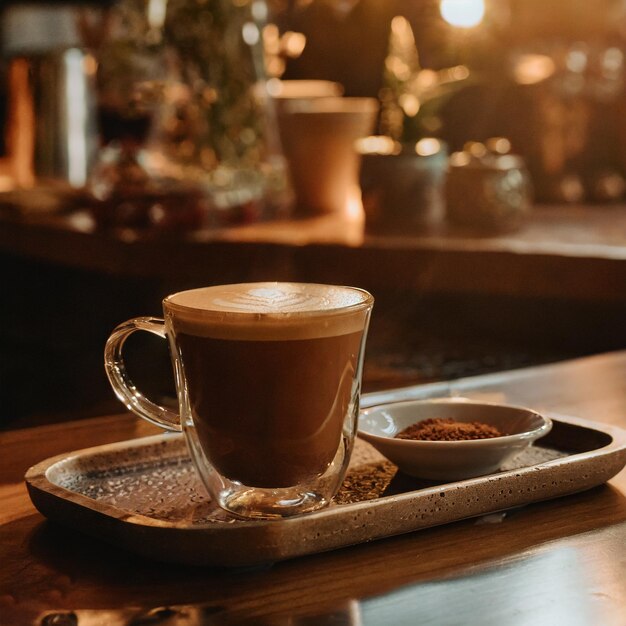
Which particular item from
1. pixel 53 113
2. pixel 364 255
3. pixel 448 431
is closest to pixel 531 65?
pixel 364 255

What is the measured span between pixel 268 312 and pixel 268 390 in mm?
49

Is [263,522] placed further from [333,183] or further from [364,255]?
[333,183]

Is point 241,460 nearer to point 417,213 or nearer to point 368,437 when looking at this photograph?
point 368,437

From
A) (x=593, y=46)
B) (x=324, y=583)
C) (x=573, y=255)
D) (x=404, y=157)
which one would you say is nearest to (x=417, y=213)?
(x=404, y=157)

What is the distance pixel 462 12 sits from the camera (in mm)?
2652

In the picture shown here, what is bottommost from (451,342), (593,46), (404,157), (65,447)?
(451,342)

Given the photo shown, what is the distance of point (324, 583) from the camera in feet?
1.95

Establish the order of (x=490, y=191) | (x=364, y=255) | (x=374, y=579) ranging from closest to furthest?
(x=374, y=579) < (x=364, y=255) < (x=490, y=191)

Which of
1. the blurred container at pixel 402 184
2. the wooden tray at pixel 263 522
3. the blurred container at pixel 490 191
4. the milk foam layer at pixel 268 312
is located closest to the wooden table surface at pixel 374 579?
the wooden tray at pixel 263 522

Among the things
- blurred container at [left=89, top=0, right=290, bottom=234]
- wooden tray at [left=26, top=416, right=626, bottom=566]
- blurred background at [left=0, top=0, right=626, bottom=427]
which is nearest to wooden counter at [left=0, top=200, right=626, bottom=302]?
blurred background at [left=0, top=0, right=626, bottom=427]

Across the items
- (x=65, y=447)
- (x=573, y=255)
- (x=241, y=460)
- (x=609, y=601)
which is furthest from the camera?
(x=573, y=255)

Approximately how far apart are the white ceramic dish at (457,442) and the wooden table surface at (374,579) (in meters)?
0.04

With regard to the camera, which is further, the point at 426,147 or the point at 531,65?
the point at 531,65

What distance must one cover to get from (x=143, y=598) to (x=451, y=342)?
5.93ft
